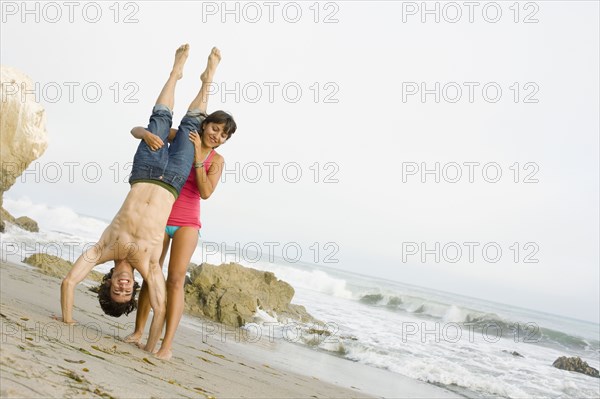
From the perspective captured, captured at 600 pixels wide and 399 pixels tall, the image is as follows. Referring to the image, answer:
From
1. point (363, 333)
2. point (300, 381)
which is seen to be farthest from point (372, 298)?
point (300, 381)

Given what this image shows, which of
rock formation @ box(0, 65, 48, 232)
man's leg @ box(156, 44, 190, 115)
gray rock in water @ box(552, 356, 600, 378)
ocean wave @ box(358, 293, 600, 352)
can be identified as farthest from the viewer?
ocean wave @ box(358, 293, 600, 352)

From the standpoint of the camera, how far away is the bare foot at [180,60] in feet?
15.0

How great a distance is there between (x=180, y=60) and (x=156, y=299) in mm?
2200

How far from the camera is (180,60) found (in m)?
4.66

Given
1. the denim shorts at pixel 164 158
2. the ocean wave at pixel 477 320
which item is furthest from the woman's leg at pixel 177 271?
the ocean wave at pixel 477 320

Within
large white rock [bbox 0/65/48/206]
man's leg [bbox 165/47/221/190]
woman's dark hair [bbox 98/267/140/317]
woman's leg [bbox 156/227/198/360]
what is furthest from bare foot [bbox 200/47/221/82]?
large white rock [bbox 0/65/48/206]

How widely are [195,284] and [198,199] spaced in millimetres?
6017

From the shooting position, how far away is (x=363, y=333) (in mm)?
11359

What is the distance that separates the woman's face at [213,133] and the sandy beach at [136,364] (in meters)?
1.74

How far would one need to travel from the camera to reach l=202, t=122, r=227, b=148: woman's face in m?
4.14

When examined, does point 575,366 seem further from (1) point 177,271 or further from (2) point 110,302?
(2) point 110,302

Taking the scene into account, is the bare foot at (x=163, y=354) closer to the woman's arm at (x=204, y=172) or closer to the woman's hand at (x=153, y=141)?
the woman's arm at (x=204, y=172)

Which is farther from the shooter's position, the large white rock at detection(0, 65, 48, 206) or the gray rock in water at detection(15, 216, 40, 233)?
the gray rock in water at detection(15, 216, 40, 233)

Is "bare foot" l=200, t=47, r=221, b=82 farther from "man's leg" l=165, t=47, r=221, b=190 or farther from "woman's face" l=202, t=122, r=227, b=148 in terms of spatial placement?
"woman's face" l=202, t=122, r=227, b=148
